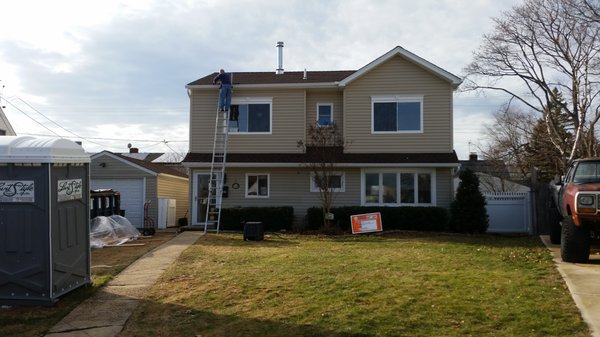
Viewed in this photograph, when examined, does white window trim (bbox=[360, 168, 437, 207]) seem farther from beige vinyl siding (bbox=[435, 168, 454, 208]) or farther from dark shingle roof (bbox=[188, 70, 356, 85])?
dark shingle roof (bbox=[188, 70, 356, 85])

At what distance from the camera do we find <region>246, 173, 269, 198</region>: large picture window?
2116cm

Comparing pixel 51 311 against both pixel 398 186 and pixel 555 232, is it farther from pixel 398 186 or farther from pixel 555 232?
pixel 398 186

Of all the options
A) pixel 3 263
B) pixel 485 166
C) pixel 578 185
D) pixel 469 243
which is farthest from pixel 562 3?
pixel 485 166

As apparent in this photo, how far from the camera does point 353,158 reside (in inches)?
790

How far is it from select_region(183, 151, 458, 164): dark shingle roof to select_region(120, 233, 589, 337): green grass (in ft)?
24.9

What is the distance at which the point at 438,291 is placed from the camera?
7.89 m

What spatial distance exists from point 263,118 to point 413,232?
7.47m

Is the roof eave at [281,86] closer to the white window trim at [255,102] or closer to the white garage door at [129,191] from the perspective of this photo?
the white window trim at [255,102]

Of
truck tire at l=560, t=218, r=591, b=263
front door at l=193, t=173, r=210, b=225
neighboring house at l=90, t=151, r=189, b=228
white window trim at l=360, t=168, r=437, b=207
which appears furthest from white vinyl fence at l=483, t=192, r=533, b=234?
neighboring house at l=90, t=151, r=189, b=228

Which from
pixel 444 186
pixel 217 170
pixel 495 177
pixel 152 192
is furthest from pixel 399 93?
pixel 495 177

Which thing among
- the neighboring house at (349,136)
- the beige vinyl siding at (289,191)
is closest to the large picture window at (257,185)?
the neighboring house at (349,136)

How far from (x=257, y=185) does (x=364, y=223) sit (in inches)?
201

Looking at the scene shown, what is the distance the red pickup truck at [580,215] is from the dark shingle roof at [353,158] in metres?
8.19

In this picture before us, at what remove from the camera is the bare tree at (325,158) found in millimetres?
18828
